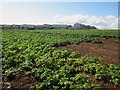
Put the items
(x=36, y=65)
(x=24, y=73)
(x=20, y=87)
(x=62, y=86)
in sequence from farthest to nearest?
(x=36, y=65) < (x=24, y=73) < (x=20, y=87) < (x=62, y=86)

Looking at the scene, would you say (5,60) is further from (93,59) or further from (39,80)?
(93,59)

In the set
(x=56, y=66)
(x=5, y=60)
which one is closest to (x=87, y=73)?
(x=56, y=66)

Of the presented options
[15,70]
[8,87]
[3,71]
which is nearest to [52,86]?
[8,87]

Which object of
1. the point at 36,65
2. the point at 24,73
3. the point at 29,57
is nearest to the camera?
the point at 24,73

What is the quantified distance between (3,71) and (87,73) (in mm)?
4398

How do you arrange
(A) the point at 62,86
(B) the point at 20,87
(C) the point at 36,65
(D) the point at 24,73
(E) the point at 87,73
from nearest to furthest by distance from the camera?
1. (A) the point at 62,86
2. (B) the point at 20,87
3. (E) the point at 87,73
4. (D) the point at 24,73
5. (C) the point at 36,65

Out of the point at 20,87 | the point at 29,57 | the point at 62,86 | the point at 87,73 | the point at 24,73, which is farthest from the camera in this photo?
the point at 29,57

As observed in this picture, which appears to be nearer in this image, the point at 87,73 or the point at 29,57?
the point at 87,73

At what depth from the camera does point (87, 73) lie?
35.9 ft

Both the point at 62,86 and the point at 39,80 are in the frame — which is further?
the point at 39,80

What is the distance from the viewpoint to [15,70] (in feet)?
39.2

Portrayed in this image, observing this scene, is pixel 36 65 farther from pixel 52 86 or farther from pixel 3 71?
pixel 52 86

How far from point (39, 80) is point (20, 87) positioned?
2.84 feet


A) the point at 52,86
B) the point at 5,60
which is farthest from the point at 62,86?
the point at 5,60
